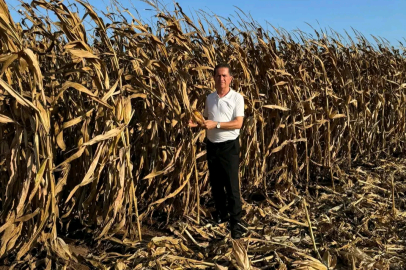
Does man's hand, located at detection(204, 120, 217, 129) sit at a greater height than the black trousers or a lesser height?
greater

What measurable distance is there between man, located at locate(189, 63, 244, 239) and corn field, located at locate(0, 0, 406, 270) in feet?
0.49

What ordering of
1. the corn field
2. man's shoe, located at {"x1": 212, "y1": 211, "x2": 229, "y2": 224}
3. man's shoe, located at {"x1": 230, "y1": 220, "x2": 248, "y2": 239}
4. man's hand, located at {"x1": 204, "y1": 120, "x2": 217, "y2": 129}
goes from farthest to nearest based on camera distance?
1. man's shoe, located at {"x1": 212, "y1": 211, "x2": 229, "y2": 224}
2. man's shoe, located at {"x1": 230, "y1": 220, "x2": 248, "y2": 239}
3. man's hand, located at {"x1": 204, "y1": 120, "x2": 217, "y2": 129}
4. the corn field

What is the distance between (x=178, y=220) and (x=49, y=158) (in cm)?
129

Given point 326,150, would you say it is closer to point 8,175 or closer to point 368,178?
point 368,178

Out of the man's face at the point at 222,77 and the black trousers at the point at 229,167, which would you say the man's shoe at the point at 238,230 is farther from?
the man's face at the point at 222,77

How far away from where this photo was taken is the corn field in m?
2.17

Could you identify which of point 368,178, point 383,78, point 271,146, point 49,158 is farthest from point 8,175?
point 383,78

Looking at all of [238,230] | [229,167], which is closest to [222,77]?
[229,167]

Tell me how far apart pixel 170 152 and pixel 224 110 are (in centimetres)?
55

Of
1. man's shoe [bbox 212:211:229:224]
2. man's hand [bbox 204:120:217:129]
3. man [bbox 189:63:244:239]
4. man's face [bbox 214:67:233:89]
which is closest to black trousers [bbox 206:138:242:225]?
man [bbox 189:63:244:239]

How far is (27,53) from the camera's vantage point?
1808 millimetres

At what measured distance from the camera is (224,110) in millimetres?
2773

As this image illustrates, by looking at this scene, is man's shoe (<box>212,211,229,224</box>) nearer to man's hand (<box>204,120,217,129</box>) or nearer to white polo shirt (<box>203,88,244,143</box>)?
white polo shirt (<box>203,88,244,143</box>)

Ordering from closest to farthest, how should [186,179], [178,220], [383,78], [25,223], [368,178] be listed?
[25,223] → [186,179] → [178,220] → [368,178] → [383,78]
